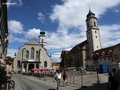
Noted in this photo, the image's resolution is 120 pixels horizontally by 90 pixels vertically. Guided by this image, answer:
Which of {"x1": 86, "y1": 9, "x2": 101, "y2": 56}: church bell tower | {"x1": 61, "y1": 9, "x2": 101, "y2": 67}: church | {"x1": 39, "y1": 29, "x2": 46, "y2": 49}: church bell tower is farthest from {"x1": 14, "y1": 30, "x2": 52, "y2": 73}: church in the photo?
{"x1": 39, "y1": 29, "x2": 46, "y2": 49}: church bell tower

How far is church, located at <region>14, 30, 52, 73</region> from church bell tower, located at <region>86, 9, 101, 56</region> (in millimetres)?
23273

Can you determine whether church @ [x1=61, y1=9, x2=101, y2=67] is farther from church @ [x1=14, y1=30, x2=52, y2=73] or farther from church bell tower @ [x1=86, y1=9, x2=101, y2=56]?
church @ [x1=14, y1=30, x2=52, y2=73]

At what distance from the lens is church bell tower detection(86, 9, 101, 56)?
223ft

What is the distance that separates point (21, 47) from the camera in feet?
214

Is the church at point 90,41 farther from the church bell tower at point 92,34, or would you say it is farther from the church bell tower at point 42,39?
the church bell tower at point 42,39

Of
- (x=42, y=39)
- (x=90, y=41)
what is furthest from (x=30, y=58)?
(x=90, y=41)

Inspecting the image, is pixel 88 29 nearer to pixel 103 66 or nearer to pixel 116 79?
pixel 103 66

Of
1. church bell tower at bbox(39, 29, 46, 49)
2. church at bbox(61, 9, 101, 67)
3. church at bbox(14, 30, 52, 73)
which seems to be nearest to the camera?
church at bbox(14, 30, 52, 73)

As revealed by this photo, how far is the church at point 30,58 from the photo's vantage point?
61500mm

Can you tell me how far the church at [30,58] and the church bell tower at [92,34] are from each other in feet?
76.4

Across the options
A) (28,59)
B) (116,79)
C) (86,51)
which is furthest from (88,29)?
(116,79)

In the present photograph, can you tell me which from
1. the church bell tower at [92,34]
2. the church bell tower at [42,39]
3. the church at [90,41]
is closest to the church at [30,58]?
the church at [90,41]

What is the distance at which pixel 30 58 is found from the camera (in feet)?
213

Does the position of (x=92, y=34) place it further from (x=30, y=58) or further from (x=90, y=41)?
(x=30, y=58)
